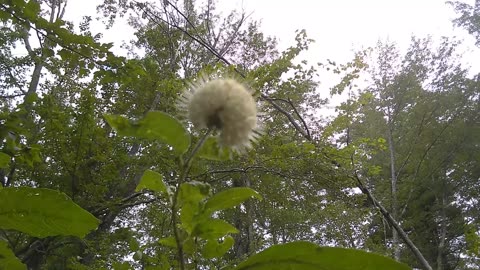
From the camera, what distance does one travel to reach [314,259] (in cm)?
42

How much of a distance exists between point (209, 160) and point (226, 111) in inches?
101

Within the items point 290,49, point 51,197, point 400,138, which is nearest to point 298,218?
point 290,49

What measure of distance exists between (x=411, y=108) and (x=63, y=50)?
376 inches

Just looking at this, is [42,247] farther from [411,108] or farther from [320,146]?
[411,108]

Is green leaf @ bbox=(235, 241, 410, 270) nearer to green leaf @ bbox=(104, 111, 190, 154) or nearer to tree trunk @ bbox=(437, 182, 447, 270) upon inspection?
green leaf @ bbox=(104, 111, 190, 154)

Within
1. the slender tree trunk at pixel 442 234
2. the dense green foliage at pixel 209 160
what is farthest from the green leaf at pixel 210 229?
the slender tree trunk at pixel 442 234

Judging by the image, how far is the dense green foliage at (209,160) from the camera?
1.90 feet

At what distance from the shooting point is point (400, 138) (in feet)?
33.4

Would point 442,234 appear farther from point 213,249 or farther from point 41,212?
point 41,212

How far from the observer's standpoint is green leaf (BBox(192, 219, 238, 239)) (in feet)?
1.83

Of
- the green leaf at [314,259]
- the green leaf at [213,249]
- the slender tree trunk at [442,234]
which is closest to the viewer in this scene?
the green leaf at [314,259]

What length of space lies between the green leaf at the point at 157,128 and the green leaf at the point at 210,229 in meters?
0.12

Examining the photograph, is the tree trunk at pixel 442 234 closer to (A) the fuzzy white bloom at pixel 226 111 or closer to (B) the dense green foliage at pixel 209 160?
(B) the dense green foliage at pixel 209 160

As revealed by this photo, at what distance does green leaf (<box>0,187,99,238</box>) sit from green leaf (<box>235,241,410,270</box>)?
0.95ft
